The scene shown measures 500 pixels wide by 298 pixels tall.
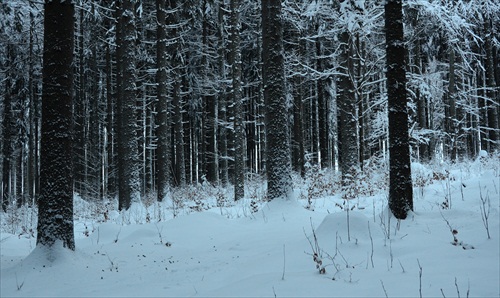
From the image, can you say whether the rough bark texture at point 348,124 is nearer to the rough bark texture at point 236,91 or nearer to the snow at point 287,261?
the rough bark texture at point 236,91

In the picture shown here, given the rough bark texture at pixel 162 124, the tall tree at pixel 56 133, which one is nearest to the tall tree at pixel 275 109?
the tall tree at pixel 56 133

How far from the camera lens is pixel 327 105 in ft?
86.4

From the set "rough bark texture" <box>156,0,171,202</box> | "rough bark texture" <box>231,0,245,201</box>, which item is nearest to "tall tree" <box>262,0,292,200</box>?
"rough bark texture" <box>231,0,245,201</box>

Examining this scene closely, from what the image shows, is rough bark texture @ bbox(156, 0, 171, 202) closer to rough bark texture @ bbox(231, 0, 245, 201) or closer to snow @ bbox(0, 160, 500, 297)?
rough bark texture @ bbox(231, 0, 245, 201)

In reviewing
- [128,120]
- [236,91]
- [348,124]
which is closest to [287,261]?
[128,120]

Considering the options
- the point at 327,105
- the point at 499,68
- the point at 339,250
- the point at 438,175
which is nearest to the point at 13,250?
the point at 339,250

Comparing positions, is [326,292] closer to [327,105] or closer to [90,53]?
[90,53]

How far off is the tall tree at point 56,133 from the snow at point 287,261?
0.32 metres

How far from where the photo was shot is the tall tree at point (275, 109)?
6.74 metres

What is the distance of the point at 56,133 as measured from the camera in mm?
4273

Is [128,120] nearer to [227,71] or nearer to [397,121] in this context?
[397,121]

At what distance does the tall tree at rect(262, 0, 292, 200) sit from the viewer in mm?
6738

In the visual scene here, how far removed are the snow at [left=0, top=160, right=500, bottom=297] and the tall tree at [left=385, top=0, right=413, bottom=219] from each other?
0.28 m

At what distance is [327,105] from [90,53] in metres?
17.8
